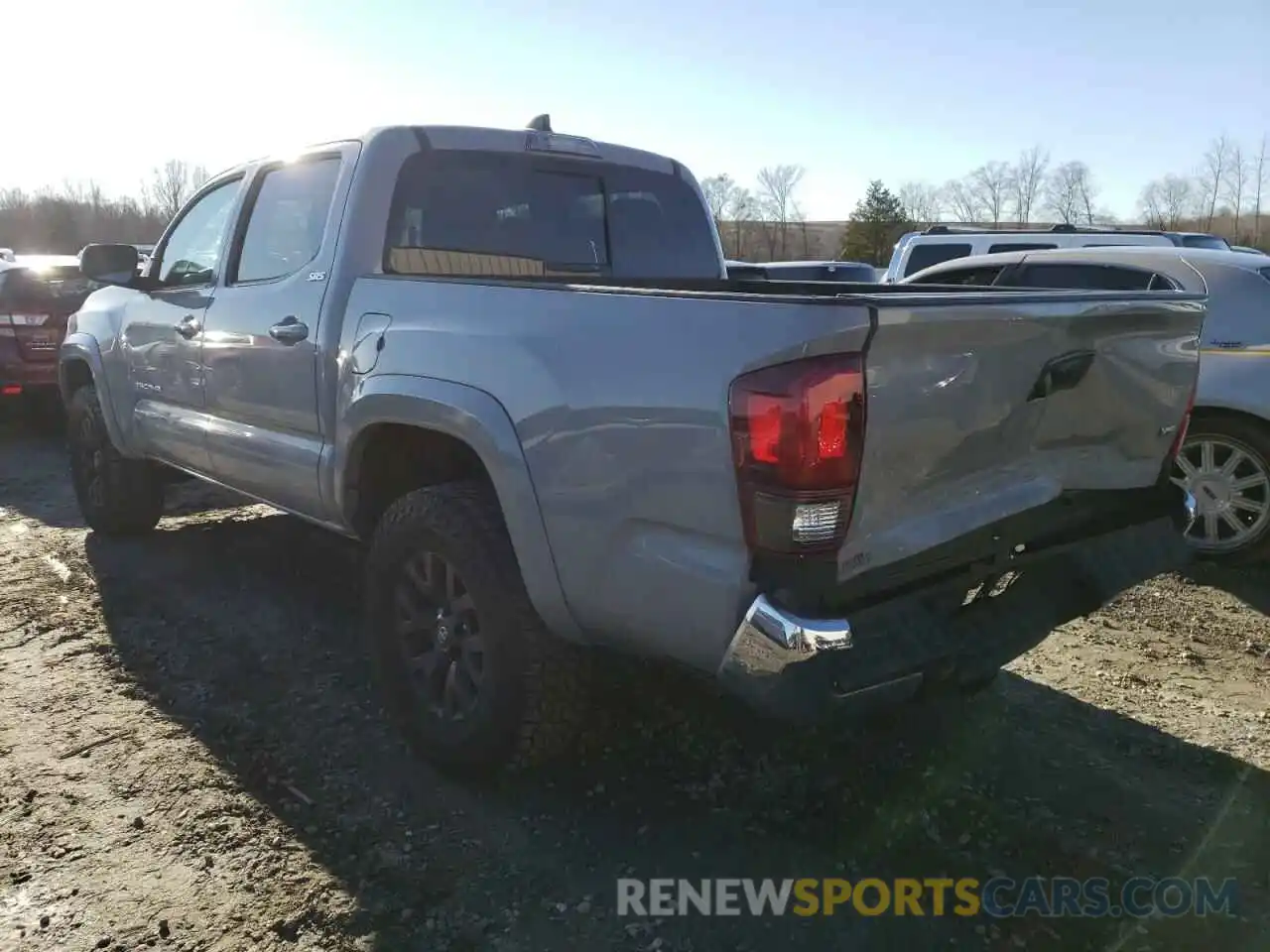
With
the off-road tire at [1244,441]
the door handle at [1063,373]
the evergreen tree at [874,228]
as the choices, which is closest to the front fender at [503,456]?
the door handle at [1063,373]

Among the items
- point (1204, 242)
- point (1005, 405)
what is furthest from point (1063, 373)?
point (1204, 242)

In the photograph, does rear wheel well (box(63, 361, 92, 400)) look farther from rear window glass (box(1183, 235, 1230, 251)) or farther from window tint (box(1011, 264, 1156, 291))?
rear window glass (box(1183, 235, 1230, 251))

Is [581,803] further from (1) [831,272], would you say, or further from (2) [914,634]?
(1) [831,272]

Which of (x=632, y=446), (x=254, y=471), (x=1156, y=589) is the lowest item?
(x=1156, y=589)

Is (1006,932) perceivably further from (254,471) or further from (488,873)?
(254,471)

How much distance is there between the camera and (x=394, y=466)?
3.45m

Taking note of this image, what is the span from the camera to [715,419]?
221 centimetres

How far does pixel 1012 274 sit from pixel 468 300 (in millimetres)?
4916

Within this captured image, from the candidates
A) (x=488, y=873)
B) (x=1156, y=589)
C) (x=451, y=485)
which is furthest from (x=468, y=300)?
(x=1156, y=589)

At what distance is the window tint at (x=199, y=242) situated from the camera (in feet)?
14.9

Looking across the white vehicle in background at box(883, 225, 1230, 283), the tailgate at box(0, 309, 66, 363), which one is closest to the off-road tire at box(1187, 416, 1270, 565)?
the white vehicle in background at box(883, 225, 1230, 283)

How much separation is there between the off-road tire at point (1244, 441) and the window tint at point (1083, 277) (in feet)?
3.14

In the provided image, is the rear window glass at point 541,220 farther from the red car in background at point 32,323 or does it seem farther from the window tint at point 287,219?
the red car in background at point 32,323

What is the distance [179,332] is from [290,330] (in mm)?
1235
